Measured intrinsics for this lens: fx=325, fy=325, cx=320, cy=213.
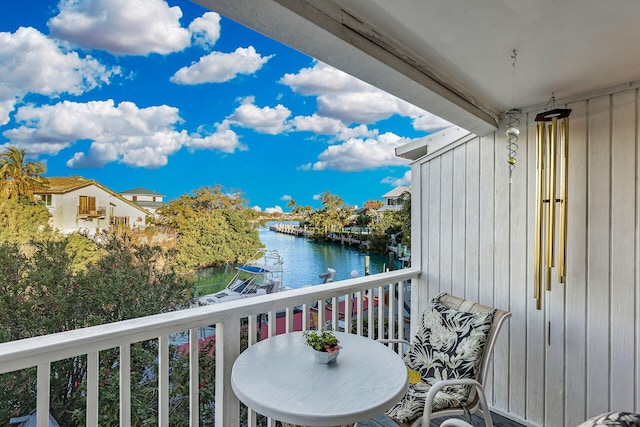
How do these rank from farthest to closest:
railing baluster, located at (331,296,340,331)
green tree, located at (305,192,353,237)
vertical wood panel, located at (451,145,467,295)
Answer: green tree, located at (305,192,353,237) → vertical wood panel, located at (451,145,467,295) → railing baluster, located at (331,296,340,331)

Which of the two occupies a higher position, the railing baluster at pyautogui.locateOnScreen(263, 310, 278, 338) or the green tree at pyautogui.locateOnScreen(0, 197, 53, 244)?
the green tree at pyautogui.locateOnScreen(0, 197, 53, 244)

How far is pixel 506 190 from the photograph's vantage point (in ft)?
8.34

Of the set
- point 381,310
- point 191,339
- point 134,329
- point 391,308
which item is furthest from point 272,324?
point 391,308

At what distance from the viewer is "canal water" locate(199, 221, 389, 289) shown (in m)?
3.22

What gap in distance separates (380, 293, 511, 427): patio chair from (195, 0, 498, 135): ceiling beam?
1.37 metres

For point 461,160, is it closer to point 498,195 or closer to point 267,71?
point 498,195

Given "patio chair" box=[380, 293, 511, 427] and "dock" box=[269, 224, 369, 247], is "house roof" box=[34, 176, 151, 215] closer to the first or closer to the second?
"dock" box=[269, 224, 369, 247]

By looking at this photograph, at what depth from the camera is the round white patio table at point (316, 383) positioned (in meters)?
1.24

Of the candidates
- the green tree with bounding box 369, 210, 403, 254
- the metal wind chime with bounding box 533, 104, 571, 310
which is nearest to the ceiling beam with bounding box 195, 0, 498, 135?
the metal wind chime with bounding box 533, 104, 571, 310

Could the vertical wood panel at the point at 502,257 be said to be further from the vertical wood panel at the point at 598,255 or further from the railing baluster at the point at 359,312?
the railing baluster at the point at 359,312

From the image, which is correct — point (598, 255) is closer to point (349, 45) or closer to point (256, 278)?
point (349, 45)

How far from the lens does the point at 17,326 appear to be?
6.22 feet

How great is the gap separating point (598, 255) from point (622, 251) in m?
0.12

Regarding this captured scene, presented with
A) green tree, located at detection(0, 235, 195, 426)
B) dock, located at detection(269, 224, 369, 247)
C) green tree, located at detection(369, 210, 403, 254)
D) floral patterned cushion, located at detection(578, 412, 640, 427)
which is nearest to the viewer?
floral patterned cushion, located at detection(578, 412, 640, 427)
